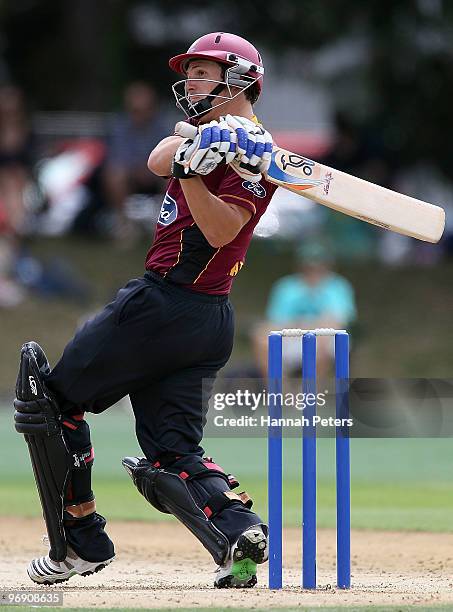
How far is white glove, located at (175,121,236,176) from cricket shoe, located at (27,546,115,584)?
1548 mm

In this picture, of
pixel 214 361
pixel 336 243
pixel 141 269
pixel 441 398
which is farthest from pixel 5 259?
pixel 214 361

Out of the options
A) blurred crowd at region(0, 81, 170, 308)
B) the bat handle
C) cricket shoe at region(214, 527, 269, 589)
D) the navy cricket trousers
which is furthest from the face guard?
blurred crowd at region(0, 81, 170, 308)

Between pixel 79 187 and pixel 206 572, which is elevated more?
pixel 79 187

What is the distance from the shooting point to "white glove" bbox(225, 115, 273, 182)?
436 centimetres

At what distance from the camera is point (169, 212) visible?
15.6 feet

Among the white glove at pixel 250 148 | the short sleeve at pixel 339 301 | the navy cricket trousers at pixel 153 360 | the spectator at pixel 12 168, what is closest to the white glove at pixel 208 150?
the white glove at pixel 250 148

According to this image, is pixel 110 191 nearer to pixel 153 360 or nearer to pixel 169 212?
pixel 169 212

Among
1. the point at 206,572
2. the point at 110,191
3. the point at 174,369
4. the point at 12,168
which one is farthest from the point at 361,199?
the point at 110,191

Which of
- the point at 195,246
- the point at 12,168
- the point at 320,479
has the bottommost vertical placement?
the point at 320,479

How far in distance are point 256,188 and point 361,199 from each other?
0.37 m

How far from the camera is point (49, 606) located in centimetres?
428

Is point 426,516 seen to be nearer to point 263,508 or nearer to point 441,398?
point 263,508

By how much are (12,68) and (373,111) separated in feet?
15.6

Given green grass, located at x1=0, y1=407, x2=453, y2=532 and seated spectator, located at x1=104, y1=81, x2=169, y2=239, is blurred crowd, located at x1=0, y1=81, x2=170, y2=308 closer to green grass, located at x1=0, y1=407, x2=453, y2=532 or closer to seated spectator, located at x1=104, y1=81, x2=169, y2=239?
seated spectator, located at x1=104, y1=81, x2=169, y2=239
